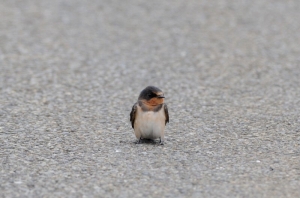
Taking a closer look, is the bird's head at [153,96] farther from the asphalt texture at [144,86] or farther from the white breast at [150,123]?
the asphalt texture at [144,86]

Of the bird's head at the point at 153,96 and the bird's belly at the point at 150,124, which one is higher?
the bird's head at the point at 153,96

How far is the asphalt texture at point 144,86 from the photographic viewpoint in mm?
6934

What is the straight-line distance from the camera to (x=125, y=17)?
16.3 metres

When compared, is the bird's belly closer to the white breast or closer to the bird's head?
the white breast

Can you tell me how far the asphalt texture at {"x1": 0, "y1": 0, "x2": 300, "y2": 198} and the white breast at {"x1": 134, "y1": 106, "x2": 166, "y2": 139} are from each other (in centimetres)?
16

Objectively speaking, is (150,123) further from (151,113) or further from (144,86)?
(144,86)

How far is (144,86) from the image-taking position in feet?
37.9

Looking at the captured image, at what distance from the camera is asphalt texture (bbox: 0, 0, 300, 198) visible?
6.93 m

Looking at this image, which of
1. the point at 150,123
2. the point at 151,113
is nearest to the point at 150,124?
the point at 150,123

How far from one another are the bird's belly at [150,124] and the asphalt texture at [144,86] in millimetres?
162

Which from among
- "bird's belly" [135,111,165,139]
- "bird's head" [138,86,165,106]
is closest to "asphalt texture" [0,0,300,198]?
"bird's belly" [135,111,165,139]

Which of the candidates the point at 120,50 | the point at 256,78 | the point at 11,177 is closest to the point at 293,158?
the point at 11,177

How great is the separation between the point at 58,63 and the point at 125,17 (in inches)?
149

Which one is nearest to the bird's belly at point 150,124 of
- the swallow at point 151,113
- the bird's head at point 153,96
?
the swallow at point 151,113
